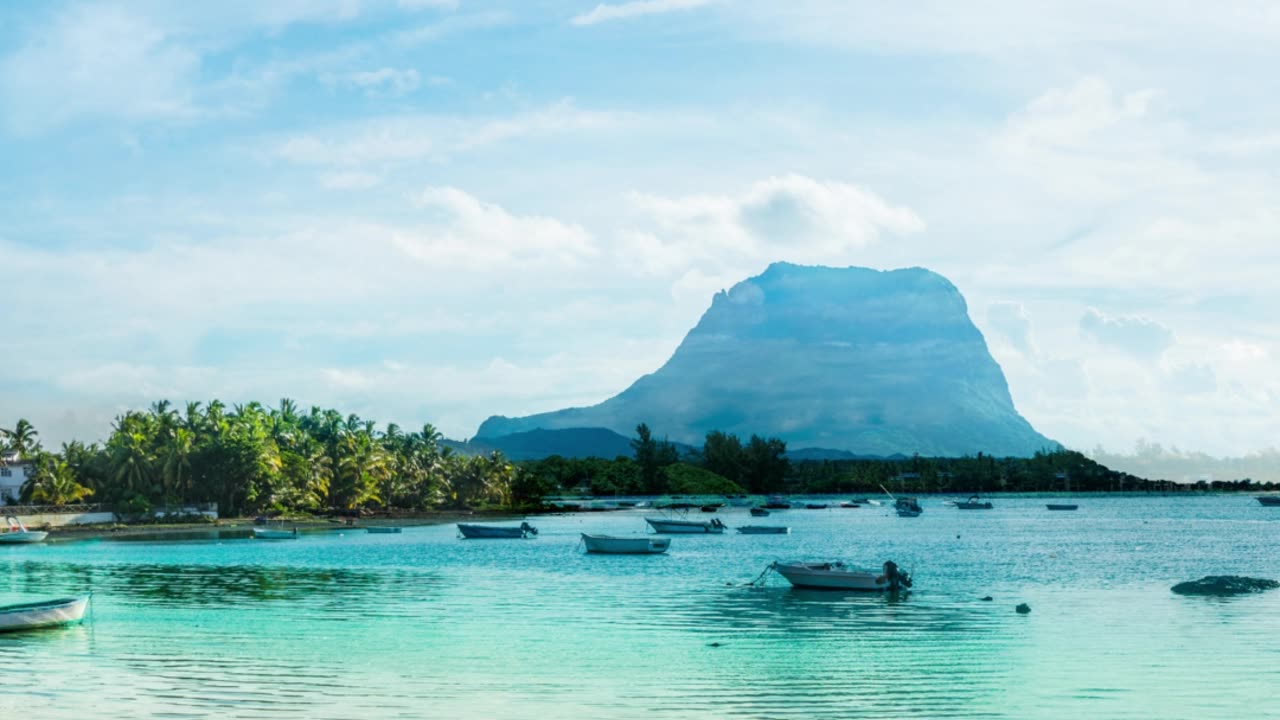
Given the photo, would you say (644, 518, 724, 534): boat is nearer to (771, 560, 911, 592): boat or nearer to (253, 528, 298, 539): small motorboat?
(253, 528, 298, 539): small motorboat

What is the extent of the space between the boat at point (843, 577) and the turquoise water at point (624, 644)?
1.26 m

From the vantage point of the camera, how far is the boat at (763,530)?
5231 inches

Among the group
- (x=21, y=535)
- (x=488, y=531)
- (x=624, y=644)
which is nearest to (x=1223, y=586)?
(x=624, y=644)

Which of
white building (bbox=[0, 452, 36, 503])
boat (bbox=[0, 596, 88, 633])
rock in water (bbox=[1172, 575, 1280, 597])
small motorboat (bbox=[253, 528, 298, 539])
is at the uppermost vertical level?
white building (bbox=[0, 452, 36, 503])

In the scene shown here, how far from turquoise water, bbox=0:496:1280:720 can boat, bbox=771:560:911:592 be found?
49.5 inches

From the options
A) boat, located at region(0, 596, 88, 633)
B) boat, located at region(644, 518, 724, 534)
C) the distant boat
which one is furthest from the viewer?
boat, located at region(644, 518, 724, 534)

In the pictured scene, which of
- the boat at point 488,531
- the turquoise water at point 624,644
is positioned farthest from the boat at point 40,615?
the boat at point 488,531

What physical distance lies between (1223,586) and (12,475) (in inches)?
5480

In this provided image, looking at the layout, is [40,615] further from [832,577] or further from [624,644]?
[832,577]

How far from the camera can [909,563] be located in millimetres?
87625

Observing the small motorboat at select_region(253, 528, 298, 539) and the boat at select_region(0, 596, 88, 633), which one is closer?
the boat at select_region(0, 596, 88, 633)

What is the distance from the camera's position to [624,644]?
4206 centimetres

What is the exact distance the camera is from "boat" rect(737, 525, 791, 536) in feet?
436

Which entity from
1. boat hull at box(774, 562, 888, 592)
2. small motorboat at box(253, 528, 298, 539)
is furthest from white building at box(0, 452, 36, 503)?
boat hull at box(774, 562, 888, 592)
